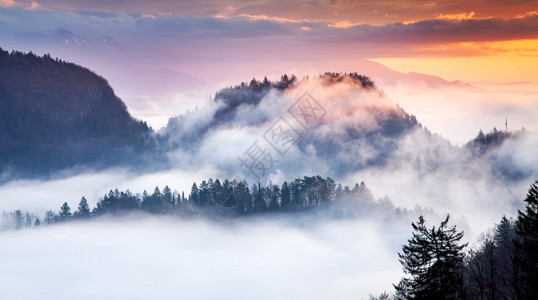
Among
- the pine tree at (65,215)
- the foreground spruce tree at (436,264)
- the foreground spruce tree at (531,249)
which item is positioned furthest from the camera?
the pine tree at (65,215)

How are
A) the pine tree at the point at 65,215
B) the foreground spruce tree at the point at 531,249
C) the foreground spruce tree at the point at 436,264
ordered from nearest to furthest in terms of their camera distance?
the foreground spruce tree at the point at 531,249 → the foreground spruce tree at the point at 436,264 → the pine tree at the point at 65,215

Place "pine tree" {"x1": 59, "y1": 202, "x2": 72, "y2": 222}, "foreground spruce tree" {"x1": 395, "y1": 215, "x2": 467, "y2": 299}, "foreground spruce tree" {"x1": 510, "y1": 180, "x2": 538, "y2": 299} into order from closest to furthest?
"foreground spruce tree" {"x1": 510, "y1": 180, "x2": 538, "y2": 299}
"foreground spruce tree" {"x1": 395, "y1": 215, "x2": 467, "y2": 299}
"pine tree" {"x1": 59, "y1": 202, "x2": 72, "y2": 222}

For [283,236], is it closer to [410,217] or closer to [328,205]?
[328,205]

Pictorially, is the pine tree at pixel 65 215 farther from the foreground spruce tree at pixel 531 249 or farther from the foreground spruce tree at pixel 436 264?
the foreground spruce tree at pixel 531 249

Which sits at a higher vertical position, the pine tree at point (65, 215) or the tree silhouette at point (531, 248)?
the pine tree at point (65, 215)

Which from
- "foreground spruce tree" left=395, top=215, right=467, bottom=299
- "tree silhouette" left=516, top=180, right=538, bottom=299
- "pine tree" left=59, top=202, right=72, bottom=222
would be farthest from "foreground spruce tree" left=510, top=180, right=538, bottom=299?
"pine tree" left=59, top=202, right=72, bottom=222

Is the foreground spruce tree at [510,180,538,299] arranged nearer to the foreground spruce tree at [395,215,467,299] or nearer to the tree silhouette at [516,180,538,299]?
the tree silhouette at [516,180,538,299]

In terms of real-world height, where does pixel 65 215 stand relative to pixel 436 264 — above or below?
above

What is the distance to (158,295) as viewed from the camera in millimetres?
154500

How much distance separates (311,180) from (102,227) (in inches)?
2226

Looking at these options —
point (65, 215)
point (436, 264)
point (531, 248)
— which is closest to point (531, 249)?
point (531, 248)

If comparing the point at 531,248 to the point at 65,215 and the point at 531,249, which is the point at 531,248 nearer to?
the point at 531,249

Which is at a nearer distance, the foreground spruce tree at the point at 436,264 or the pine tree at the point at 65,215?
the foreground spruce tree at the point at 436,264

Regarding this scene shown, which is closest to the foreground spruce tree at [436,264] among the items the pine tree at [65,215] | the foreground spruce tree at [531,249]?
the foreground spruce tree at [531,249]
